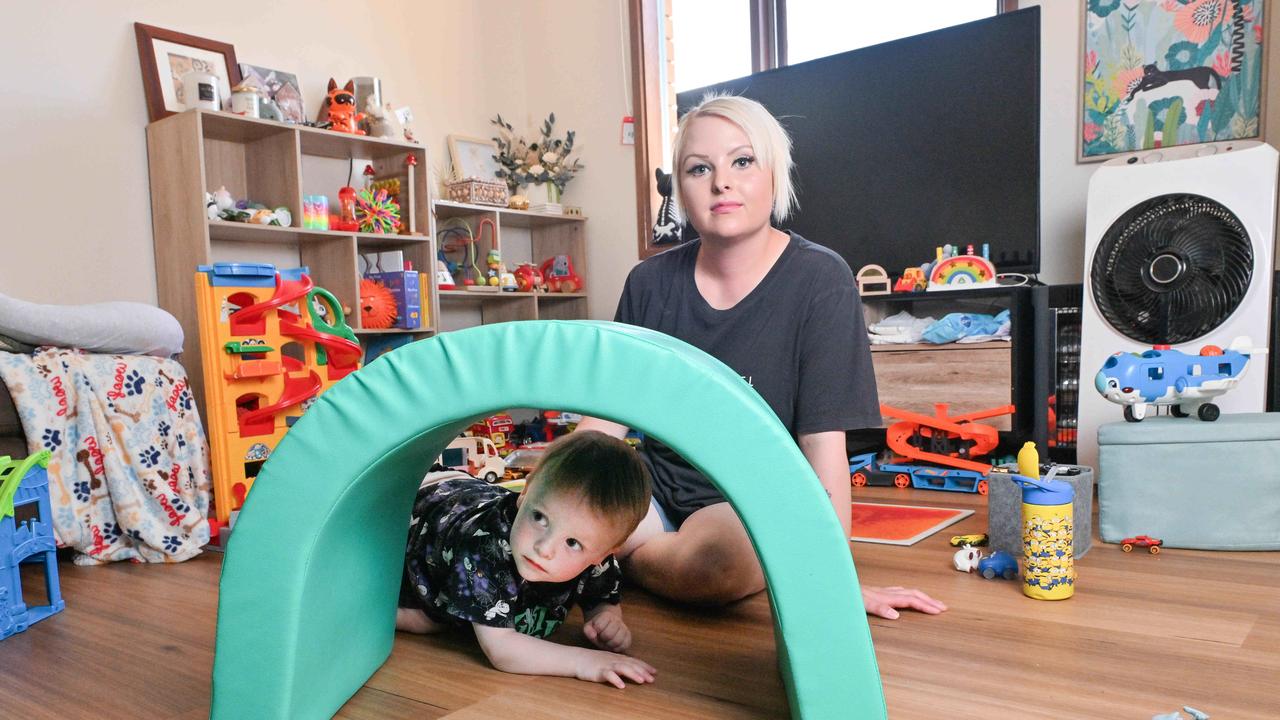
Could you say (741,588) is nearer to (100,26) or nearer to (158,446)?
(158,446)

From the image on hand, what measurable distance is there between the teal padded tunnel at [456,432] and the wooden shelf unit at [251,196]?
85.5 inches

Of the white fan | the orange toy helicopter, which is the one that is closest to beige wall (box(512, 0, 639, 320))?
the orange toy helicopter

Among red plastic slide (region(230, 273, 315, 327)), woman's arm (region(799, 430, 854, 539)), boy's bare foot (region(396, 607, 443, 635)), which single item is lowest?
boy's bare foot (region(396, 607, 443, 635))

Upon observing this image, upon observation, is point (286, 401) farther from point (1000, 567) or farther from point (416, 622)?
point (1000, 567)

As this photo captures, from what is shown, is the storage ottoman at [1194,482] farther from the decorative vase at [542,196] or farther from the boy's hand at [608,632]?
the decorative vase at [542,196]

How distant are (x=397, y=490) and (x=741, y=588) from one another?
24.1 inches

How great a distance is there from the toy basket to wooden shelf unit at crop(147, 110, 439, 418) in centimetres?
32

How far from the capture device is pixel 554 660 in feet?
3.75

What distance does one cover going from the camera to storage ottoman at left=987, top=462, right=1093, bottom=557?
1.72 metres

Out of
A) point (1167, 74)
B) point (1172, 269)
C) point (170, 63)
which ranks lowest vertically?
point (1172, 269)

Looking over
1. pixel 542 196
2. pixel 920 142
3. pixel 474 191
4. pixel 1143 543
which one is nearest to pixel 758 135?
pixel 1143 543

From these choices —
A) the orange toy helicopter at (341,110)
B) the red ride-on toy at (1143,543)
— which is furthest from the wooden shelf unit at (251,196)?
the red ride-on toy at (1143,543)

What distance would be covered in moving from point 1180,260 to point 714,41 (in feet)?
7.93

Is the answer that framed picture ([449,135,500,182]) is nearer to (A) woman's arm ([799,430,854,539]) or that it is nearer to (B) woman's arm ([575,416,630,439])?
(B) woman's arm ([575,416,630,439])
